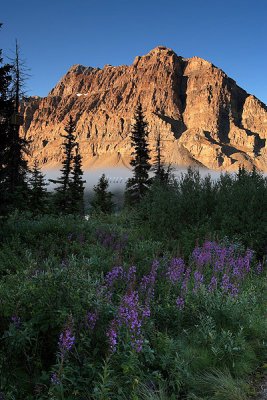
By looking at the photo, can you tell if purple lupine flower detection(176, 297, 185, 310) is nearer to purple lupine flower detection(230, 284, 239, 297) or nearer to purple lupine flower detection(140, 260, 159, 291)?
purple lupine flower detection(140, 260, 159, 291)

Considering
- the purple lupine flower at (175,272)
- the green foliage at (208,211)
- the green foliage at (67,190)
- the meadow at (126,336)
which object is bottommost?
the meadow at (126,336)

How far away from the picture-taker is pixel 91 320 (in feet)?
12.2

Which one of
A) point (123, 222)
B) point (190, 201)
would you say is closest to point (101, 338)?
point (190, 201)

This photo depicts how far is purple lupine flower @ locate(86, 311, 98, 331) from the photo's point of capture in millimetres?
3641

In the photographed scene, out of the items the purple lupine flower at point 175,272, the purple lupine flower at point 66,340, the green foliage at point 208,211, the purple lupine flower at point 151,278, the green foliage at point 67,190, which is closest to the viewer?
the purple lupine flower at point 66,340

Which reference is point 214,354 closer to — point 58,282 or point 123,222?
point 58,282

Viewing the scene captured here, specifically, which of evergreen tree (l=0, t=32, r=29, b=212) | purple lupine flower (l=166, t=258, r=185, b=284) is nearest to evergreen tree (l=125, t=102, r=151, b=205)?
evergreen tree (l=0, t=32, r=29, b=212)

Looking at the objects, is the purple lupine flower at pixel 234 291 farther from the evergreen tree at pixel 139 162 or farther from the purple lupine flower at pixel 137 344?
the evergreen tree at pixel 139 162

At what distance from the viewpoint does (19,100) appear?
81.9 feet

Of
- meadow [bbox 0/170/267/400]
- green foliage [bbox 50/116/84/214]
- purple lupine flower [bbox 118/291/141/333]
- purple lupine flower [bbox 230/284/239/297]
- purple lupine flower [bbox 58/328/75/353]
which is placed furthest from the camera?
green foliage [bbox 50/116/84/214]

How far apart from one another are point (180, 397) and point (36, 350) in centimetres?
156

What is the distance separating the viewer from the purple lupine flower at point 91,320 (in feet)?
11.9

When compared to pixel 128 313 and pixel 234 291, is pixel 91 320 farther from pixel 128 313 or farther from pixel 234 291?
pixel 234 291

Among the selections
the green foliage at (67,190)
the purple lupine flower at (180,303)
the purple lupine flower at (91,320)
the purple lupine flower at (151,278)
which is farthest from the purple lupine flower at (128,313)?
the green foliage at (67,190)
